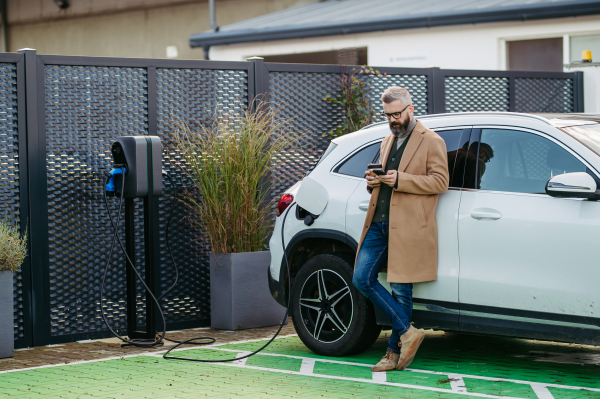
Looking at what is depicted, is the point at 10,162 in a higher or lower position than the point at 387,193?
higher

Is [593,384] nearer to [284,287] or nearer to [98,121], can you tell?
[284,287]

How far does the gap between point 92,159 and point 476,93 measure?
16.3 ft

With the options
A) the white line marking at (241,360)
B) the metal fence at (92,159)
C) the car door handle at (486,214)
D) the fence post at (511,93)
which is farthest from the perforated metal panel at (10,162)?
the fence post at (511,93)

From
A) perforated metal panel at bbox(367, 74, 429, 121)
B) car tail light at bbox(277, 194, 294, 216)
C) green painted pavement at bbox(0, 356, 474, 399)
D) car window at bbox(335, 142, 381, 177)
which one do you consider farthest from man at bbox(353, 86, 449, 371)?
perforated metal panel at bbox(367, 74, 429, 121)

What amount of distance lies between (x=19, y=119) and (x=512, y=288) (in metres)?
4.48

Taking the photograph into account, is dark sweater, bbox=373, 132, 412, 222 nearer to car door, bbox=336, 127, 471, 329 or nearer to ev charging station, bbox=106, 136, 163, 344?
car door, bbox=336, 127, 471, 329

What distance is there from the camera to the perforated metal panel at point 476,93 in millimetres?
10758

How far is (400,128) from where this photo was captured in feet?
21.0

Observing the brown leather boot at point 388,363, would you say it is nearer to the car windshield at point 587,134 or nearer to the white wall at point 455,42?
the car windshield at point 587,134

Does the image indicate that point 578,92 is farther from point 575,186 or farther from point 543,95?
point 575,186

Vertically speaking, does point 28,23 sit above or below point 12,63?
above

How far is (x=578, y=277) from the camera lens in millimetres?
5750

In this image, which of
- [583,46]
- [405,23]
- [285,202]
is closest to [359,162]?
[285,202]

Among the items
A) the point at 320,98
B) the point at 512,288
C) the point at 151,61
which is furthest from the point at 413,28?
the point at 512,288
